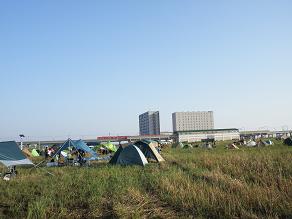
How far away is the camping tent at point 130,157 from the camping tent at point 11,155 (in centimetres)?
560

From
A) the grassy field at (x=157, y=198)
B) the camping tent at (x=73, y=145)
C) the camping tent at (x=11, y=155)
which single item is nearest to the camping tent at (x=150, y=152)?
the camping tent at (x=73, y=145)

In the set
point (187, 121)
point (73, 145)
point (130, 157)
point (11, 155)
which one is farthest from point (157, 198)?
point (187, 121)

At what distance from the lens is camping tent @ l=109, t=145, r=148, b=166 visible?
19.3 metres

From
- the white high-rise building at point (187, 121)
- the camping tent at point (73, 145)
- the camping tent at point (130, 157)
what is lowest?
the camping tent at point (130, 157)

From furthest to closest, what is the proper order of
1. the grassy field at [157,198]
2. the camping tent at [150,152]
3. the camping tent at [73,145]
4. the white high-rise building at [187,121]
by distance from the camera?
the white high-rise building at [187,121] < the camping tent at [73,145] < the camping tent at [150,152] < the grassy field at [157,198]

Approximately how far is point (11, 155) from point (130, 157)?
6.45m

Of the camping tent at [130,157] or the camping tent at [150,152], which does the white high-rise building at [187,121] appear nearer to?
the camping tent at [150,152]

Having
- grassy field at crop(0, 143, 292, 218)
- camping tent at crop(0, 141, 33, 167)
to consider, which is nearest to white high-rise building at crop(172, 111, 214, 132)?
camping tent at crop(0, 141, 33, 167)

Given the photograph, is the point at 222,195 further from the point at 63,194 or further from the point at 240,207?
the point at 63,194

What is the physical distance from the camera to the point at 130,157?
19.8 meters

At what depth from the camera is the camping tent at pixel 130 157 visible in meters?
19.3

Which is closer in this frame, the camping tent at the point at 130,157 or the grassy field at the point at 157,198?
the grassy field at the point at 157,198

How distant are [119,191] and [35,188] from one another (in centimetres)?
342

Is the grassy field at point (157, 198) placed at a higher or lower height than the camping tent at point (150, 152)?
lower
